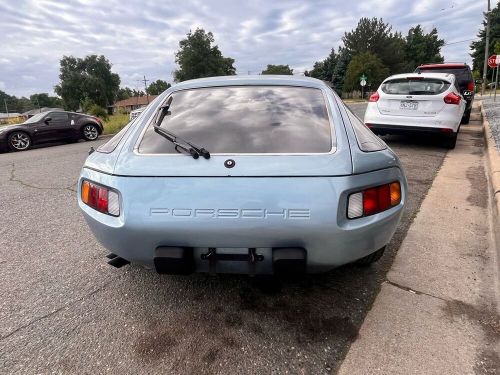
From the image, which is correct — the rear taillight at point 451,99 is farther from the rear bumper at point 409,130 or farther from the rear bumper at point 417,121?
the rear bumper at point 409,130

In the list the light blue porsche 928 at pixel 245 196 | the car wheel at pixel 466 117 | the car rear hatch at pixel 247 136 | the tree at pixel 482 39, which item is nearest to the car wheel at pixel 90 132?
the car rear hatch at pixel 247 136

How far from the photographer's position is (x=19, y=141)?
36.9ft

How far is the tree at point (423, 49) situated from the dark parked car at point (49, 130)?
79749mm

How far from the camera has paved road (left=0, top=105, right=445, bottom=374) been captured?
1.80 metres

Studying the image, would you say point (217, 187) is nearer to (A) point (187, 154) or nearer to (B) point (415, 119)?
(A) point (187, 154)

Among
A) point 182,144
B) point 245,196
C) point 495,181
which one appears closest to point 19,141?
point 182,144

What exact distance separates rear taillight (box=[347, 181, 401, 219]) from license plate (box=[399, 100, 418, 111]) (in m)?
5.62

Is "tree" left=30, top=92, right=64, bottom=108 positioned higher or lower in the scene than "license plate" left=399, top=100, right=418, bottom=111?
higher

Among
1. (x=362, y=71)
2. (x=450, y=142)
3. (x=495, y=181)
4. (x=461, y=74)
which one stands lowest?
(x=495, y=181)

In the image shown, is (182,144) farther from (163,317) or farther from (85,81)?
(85,81)

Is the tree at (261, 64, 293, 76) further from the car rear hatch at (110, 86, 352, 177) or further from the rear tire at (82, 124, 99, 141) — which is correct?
the car rear hatch at (110, 86, 352, 177)

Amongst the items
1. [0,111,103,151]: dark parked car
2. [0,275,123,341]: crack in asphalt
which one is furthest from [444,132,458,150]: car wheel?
[0,111,103,151]: dark parked car

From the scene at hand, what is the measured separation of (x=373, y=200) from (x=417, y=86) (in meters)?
6.08

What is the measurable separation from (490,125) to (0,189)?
11.0 meters
